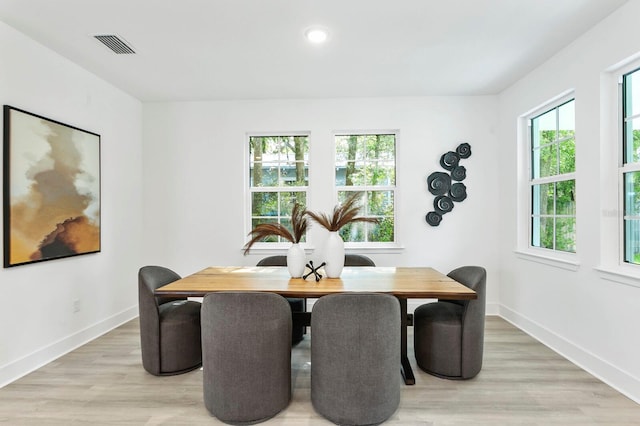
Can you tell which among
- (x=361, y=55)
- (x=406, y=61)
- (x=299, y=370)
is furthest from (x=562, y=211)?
(x=299, y=370)

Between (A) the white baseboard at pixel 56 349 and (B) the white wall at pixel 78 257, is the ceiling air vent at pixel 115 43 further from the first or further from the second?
(A) the white baseboard at pixel 56 349

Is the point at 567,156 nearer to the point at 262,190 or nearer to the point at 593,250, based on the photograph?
the point at 593,250

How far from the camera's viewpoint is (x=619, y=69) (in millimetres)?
2611

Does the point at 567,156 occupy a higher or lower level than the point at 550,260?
higher

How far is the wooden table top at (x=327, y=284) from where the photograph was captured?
7.82 ft

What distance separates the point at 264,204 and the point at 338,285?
7.29ft

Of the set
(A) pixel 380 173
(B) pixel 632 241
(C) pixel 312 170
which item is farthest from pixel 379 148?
(B) pixel 632 241

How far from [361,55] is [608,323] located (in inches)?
113

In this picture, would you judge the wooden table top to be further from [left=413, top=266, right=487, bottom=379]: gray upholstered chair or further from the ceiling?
the ceiling

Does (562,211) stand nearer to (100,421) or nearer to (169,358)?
(169,358)

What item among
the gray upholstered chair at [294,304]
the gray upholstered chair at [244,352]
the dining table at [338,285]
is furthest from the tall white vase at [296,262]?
the gray upholstered chair at [244,352]

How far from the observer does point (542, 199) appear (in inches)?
144

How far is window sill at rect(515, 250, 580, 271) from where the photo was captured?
301 cm

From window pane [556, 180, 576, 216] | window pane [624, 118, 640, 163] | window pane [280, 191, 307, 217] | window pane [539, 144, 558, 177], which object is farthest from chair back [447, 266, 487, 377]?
window pane [280, 191, 307, 217]
